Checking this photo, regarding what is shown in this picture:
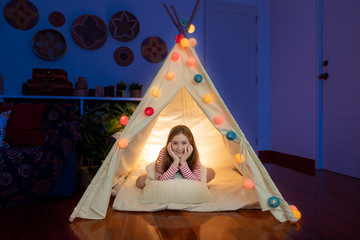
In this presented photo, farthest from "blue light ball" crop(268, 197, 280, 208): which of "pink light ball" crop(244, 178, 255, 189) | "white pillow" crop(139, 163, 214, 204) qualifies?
"white pillow" crop(139, 163, 214, 204)

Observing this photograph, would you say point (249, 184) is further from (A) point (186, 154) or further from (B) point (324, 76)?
(B) point (324, 76)

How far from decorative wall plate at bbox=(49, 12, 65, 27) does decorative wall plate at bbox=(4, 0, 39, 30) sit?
17 centimetres

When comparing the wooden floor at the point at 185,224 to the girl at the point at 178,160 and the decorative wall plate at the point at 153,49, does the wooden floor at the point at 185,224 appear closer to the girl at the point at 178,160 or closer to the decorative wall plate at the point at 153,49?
the girl at the point at 178,160

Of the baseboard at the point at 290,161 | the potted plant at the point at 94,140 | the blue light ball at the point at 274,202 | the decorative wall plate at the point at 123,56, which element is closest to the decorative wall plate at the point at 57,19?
the decorative wall plate at the point at 123,56

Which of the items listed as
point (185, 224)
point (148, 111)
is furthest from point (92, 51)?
point (185, 224)

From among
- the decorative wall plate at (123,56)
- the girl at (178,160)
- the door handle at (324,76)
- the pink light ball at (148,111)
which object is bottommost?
the girl at (178,160)

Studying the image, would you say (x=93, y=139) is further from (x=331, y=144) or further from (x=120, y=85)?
(x=331, y=144)

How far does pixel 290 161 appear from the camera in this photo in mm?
3588

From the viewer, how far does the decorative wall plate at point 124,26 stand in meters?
3.50

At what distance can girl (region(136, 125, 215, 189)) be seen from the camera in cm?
187

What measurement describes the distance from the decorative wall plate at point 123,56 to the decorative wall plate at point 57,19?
0.79m

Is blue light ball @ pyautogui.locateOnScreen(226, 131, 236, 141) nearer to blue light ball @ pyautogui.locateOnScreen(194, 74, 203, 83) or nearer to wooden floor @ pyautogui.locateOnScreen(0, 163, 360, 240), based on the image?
blue light ball @ pyautogui.locateOnScreen(194, 74, 203, 83)

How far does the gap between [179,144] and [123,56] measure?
2144 mm

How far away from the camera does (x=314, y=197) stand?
203 cm
